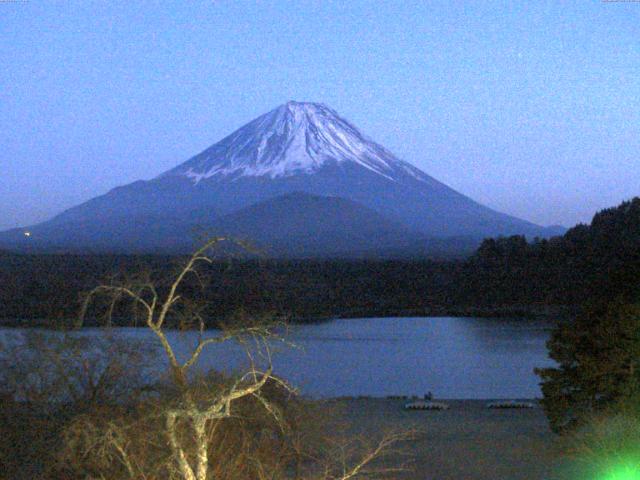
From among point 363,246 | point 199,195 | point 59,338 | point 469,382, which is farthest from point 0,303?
point 199,195

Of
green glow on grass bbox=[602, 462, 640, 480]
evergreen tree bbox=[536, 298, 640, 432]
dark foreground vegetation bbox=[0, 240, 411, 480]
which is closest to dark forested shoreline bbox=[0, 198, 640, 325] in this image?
evergreen tree bbox=[536, 298, 640, 432]

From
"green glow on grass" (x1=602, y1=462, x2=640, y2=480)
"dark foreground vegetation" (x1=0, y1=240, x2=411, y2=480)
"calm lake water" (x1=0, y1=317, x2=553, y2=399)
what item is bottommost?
"calm lake water" (x1=0, y1=317, x2=553, y2=399)

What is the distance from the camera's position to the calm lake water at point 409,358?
18.0m

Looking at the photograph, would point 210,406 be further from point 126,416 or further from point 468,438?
point 468,438

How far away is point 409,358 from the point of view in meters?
23.7

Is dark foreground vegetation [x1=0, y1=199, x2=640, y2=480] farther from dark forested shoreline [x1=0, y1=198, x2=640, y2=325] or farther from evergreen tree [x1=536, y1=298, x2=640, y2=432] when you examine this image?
dark forested shoreline [x1=0, y1=198, x2=640, y2=325]

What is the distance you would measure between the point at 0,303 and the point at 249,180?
72530 millimetres

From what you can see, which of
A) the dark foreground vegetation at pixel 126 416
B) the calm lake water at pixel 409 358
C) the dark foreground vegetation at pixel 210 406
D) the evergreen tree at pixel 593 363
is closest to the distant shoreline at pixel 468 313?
the calm lake water at pixel 409 358

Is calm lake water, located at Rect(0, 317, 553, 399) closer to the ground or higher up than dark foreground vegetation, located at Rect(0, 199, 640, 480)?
Result: closer to the ground

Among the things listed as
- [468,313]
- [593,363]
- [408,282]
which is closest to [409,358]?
[593,363]

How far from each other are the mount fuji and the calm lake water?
51517 mm

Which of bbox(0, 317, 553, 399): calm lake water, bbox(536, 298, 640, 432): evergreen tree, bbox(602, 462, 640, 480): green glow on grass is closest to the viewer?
bbox(602, 462, 640, 480): green glow on grass

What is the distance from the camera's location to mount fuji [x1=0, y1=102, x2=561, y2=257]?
90.1 meters

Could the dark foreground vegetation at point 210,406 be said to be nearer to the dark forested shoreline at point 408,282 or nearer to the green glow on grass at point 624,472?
the green glow on grass at point 624,472
